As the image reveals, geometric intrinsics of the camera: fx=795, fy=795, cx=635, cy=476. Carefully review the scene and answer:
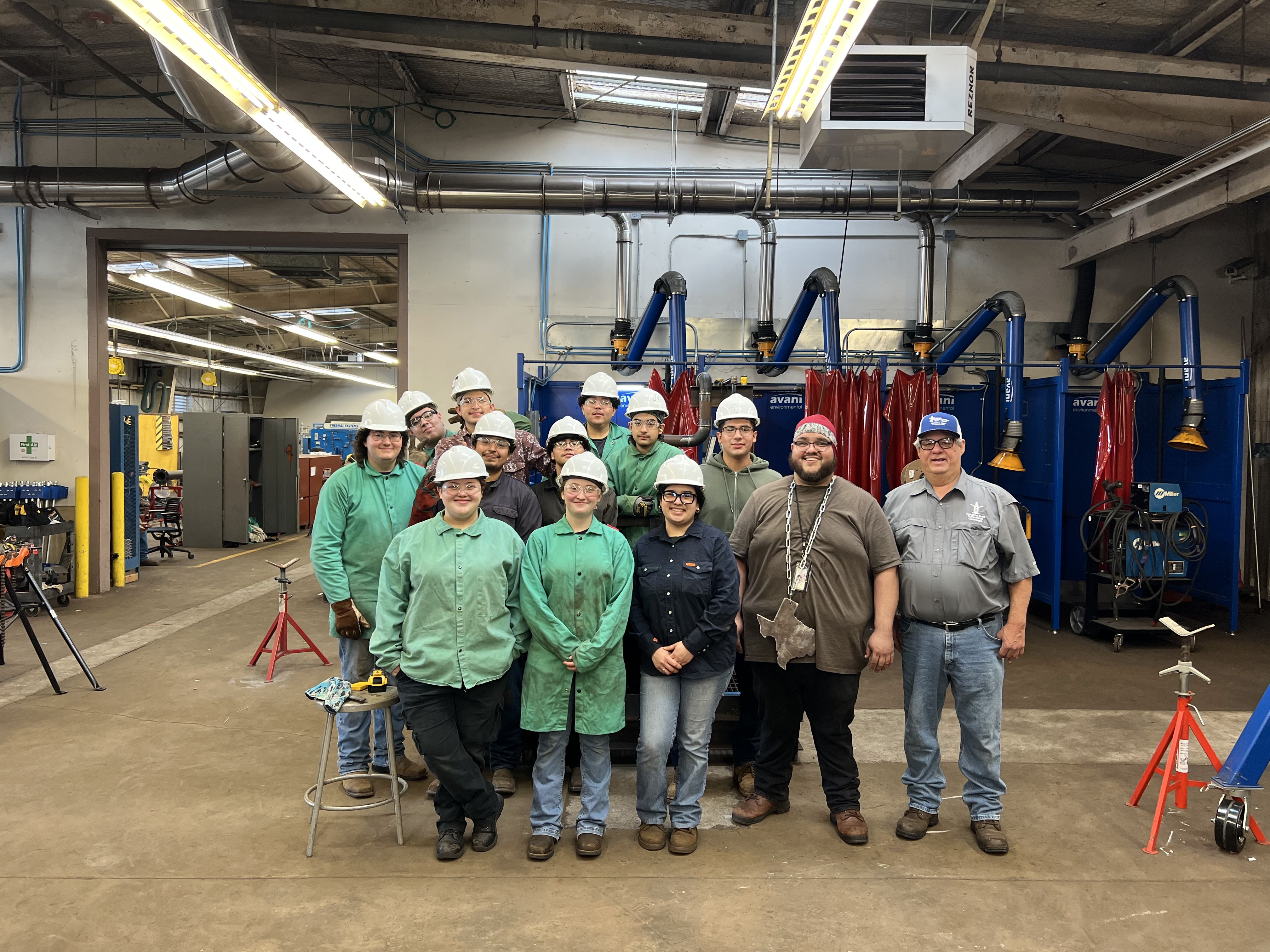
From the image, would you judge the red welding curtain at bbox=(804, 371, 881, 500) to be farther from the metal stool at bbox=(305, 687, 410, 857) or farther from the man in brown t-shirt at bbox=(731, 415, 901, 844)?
the metal stool at bbox=(305, 687, 410, 857)

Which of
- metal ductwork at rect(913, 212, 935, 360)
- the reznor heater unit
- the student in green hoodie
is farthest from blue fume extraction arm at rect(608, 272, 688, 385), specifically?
the student in green hoodie

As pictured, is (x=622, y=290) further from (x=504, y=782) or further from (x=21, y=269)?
(x=21, y=269)

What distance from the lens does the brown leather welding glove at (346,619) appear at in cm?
353

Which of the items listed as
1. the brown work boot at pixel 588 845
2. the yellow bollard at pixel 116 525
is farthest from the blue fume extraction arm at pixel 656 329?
the yellow bollard at pixel 116 525

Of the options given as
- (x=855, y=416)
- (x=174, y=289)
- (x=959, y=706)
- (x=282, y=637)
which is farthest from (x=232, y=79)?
(x=174, y=289)

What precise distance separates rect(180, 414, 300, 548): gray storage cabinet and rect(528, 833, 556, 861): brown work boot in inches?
420

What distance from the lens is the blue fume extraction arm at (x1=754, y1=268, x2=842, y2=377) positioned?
24.7ft

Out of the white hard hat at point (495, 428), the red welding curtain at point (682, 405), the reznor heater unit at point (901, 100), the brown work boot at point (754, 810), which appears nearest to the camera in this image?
the brown work boot at point (754, 810)

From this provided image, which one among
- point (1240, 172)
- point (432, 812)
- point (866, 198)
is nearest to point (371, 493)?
point (432, 812)

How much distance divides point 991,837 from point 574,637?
1897mm

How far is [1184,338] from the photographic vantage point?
289 inches

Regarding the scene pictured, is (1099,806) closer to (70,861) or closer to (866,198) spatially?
(70,861)

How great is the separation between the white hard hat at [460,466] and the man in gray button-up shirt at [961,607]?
1717mm

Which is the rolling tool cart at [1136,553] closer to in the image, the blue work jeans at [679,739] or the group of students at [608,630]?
the group of students at [608,630]
